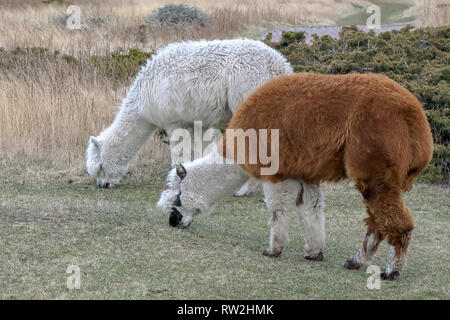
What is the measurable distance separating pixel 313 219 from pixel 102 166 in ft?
13.0

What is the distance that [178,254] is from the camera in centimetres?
593

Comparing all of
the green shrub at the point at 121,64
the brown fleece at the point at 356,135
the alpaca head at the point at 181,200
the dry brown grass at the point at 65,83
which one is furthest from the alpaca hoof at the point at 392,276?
the green shrub at the point at 121,64

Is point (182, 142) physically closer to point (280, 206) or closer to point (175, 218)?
point (175, 218)

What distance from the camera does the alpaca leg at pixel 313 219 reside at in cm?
602

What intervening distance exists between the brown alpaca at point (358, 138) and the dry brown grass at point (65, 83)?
530 cm

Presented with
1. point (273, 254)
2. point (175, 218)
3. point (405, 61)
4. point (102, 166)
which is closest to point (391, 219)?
point (273, 254)

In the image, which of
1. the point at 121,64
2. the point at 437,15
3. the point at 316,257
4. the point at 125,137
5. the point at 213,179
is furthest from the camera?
the point at 437,15

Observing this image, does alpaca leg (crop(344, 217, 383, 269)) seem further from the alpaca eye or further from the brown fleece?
the alpaca eye

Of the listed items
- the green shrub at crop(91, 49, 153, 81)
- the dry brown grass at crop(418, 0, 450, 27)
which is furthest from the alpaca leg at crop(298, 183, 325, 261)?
the dry brown grass at crop(418, 0, 450, 27)

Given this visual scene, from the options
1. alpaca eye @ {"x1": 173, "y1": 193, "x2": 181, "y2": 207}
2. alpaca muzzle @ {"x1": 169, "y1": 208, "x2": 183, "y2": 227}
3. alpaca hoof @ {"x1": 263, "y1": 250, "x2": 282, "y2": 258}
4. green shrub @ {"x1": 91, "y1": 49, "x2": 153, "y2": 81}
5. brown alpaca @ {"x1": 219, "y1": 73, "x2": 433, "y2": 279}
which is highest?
green shrub @ {"x1": 91, "y1": 49, "x2": 153, "y2": 81}

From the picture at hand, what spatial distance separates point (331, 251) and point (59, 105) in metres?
6.44

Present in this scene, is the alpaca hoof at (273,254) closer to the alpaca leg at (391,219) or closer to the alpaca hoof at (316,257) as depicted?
the alpaca hoof at (316,257)

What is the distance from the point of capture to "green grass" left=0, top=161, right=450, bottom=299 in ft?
16.9

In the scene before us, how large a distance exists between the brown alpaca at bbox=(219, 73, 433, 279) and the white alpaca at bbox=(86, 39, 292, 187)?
7.55 feet
